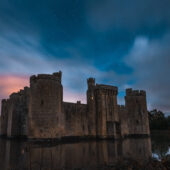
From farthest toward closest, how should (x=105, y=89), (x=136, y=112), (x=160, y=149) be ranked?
(x=136, y=112), (x=105, y=89), (x=160, y=149)

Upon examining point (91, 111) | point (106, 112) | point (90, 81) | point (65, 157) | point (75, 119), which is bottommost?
point (65, 157)

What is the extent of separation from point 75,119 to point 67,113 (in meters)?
1.90

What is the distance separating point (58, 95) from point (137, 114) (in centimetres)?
2018

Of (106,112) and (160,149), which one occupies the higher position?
(106,112)

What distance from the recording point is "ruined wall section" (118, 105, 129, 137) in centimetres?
3362

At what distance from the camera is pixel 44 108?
2280 cm

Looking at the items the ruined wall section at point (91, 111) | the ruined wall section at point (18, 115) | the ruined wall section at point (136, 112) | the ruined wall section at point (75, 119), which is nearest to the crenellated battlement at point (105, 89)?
the ruined wall section at point (91, 111)

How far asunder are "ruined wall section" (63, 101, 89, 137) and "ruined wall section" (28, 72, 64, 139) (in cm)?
418

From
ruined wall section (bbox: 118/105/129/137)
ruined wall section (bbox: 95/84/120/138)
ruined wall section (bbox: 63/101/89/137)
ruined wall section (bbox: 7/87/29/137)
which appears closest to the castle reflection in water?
ruined wall section (bbox: 63/101/89/137)

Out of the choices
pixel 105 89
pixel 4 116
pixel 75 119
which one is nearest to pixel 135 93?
pixel 105 89

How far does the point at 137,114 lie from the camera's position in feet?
125

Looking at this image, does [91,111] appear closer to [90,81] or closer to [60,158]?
[90,81]

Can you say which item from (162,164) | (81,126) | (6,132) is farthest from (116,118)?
(162,164)

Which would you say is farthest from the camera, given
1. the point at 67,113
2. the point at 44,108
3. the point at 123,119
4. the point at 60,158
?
the point at 123,119
